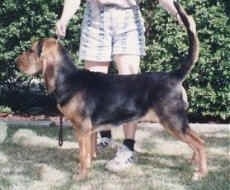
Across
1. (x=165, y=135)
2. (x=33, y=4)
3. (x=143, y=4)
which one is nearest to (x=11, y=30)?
(x=33, y=4)

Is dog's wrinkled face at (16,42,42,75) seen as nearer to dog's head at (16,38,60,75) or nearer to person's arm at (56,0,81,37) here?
dog's head at (16,38,60,75)

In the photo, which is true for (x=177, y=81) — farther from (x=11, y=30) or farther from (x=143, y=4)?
(x=11, y=30)

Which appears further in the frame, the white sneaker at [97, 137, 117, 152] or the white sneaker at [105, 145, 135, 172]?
the white sneaker at [97, 137, 117, 152]

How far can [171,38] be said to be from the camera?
7.39 metres

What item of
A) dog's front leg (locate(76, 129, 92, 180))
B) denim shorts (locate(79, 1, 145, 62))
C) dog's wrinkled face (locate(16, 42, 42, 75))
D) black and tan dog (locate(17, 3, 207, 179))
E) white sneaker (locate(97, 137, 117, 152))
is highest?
denim shorts (locate(79, 1, 145, 62))

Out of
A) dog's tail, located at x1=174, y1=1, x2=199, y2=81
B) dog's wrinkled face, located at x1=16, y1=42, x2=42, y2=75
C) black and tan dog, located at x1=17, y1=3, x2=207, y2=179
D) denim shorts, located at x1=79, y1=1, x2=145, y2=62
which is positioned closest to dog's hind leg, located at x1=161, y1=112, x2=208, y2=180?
black and tan dog, located at x1=17, y1=3, x2=207, y2=179

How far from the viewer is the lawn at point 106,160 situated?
5.23 meters

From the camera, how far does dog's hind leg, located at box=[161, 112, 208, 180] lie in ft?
17.3

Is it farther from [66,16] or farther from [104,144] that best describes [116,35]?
[104,144]

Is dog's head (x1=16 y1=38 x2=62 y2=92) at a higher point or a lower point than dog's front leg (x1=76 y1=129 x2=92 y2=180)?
higher

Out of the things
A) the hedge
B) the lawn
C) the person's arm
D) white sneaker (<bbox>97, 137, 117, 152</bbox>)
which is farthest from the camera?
the hedge

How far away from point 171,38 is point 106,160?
6.65ft

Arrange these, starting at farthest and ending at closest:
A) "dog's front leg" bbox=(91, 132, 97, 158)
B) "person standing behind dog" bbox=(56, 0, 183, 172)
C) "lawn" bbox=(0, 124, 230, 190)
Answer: "dog's front leg" bbox=(91, 132, 97, 158), "person standing behind dog" bbox=(56, 0, 183, 172), "lawn" bbox=(0, 124, 230, 190)

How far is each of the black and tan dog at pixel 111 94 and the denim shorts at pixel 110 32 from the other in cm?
35
